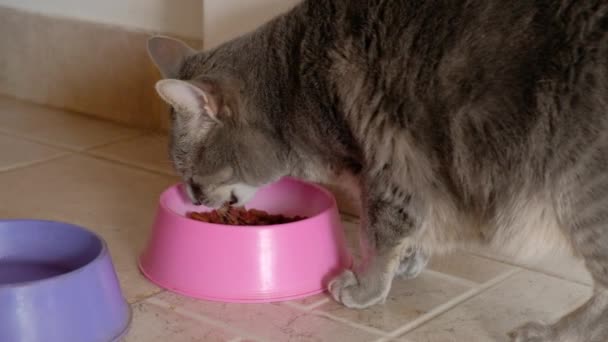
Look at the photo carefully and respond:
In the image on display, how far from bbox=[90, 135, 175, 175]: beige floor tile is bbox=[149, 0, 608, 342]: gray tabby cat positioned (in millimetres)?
592

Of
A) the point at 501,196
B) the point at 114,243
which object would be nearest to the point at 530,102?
the point at 501,196

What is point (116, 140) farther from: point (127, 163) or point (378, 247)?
point (378, 247)

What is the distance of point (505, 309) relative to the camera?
153 cm

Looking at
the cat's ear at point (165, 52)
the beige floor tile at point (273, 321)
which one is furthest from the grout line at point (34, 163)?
the beige floor tile at point (273, 321)

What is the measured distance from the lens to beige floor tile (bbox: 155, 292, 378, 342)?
1411mm

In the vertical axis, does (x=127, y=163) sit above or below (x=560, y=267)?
below

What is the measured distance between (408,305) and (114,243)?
586 millimetres

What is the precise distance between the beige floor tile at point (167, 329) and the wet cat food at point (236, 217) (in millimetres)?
232

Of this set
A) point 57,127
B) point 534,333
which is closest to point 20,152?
point 57,127

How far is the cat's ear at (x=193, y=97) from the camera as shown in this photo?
1.42 metres

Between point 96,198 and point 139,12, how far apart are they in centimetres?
64

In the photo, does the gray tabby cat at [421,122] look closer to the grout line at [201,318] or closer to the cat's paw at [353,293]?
the cat's paw at [353,293]

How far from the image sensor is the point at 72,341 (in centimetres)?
125

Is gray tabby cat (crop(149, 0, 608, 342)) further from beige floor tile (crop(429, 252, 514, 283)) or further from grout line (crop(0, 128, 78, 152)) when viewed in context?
grout line (crop(0, 128, 78, 152))
